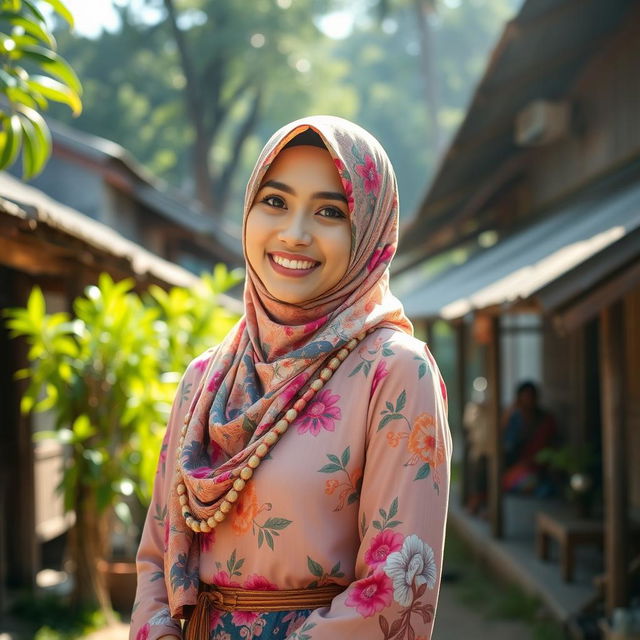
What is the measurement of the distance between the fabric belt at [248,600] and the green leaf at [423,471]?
276 mm

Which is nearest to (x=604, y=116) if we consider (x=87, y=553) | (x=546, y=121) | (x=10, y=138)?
(x=546, y=121)

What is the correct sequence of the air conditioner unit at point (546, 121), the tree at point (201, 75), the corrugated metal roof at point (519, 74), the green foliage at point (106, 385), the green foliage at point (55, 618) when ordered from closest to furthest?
the green foliage at point (106, 385) → the green foliage at point (55, 618) → the corrugated metal roof at point (519, 74) → the air conditioner unit at point (546, 121) → the tree at point (201, 75)

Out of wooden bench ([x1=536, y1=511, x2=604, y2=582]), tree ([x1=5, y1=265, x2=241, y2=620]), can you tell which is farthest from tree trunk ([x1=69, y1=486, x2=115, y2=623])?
wooden bench ([x1=536, y1=511, x2=604, y2=582])

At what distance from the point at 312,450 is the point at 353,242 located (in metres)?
0.42

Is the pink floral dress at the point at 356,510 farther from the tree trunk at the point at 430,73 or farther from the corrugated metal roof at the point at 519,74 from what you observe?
the tree trunk at the point at 430,73

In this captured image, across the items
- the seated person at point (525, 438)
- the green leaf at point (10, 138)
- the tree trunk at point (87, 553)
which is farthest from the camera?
the seated person at point (525, 438)

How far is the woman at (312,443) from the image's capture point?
70.6 inches

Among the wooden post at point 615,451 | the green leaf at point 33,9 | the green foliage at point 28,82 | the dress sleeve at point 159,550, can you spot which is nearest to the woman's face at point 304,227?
the dress sleeve at point 159,550

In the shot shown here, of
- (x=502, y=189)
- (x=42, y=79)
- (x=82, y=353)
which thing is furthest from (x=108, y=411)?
(x=502, y=189)

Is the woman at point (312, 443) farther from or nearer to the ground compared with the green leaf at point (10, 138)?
nearer to the ground

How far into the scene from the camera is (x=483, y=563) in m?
8.16

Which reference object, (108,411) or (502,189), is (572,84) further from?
(108,411)

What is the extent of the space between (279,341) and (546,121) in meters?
7.07

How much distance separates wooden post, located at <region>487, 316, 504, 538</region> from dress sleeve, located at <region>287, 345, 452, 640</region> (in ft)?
19.7
